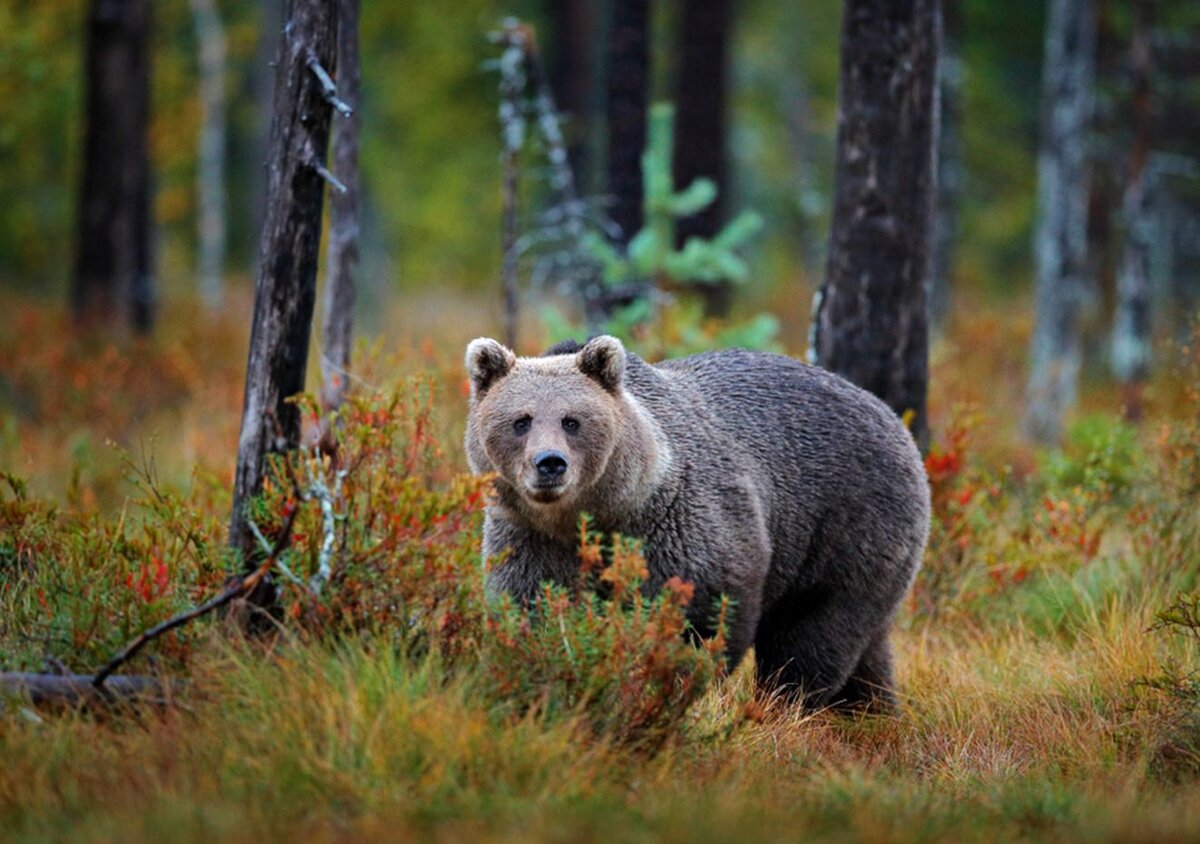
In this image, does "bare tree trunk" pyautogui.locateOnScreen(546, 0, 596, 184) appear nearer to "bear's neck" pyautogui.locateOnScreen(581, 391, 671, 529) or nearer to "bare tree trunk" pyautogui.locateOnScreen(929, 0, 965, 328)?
"bare tree trunk" pyautogui.locateOnScreen(929, 0, 965, 328)

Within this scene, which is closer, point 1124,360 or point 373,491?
point 373,491

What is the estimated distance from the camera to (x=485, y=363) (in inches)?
230

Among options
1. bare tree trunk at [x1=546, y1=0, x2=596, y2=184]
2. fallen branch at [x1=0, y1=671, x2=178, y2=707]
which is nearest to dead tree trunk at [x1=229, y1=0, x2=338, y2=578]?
fallen branch at [x1=0, y1=671, x2=178, y2=707]

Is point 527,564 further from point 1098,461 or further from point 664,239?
point 664,239

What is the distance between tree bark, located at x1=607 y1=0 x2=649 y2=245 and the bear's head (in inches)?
248

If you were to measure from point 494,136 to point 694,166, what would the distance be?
11.4 m

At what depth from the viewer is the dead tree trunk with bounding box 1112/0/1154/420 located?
54.1 feet

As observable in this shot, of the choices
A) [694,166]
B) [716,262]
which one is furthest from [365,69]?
[716,262]

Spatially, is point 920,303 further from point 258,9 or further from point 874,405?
point 258,9

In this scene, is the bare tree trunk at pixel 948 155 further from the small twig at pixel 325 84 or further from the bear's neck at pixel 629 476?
the small twig at pixel 325 84

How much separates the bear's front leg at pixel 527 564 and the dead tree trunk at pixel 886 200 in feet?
9.91

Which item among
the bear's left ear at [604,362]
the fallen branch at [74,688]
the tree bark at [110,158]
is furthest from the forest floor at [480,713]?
the tree bark at [110,158]

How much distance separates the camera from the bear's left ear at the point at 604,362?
5.75 meters

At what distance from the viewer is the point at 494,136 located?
25766 millimetres
